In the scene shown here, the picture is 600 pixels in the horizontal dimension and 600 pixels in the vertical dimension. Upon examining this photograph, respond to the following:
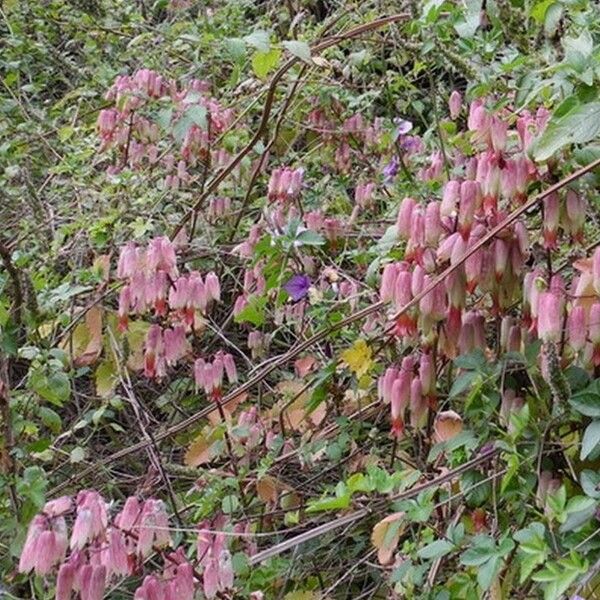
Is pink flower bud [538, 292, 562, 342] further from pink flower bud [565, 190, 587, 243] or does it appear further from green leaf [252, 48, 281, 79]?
green leaf [252, 48, 281, 79]

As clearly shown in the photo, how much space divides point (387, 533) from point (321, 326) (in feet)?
1.48

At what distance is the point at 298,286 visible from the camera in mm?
1683

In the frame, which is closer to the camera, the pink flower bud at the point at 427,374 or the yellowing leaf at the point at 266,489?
the pink flower bud at the point at 427,374

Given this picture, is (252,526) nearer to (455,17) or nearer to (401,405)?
(401,405)

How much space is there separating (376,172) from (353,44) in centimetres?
52

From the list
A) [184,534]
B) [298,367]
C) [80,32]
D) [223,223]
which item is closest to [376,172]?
[223,223]

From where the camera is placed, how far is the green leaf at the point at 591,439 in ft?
3.31

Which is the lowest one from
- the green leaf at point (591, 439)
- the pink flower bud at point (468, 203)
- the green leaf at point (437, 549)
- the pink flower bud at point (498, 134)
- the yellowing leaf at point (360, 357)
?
the green leaf at point (437, 549)

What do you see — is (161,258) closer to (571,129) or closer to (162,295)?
(162,295)

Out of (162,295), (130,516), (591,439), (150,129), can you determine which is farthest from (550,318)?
(150,129)

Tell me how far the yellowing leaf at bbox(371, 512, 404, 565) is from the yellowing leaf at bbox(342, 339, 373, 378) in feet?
0.80

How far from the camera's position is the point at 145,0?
366 centimetres

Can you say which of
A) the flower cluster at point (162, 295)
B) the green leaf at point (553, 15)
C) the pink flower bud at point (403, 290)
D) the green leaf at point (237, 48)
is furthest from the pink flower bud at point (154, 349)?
the green leaf at point (553, 15)

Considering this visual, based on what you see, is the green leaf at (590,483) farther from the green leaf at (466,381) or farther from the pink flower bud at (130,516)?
the pink flower bud at (130,516)
